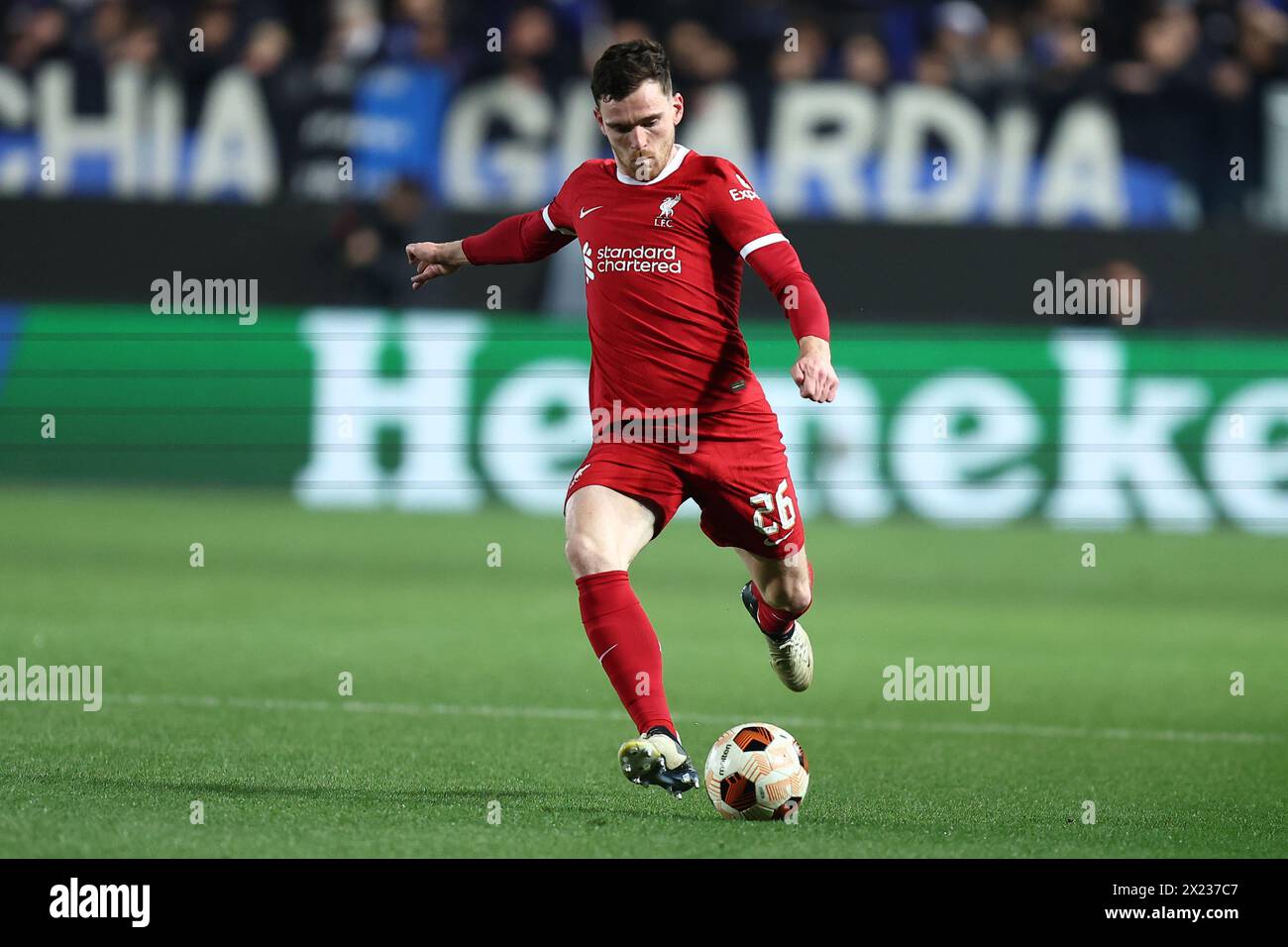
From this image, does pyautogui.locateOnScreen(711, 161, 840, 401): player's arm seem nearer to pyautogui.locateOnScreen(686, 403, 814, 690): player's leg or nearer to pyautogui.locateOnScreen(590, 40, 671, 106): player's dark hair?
pyautogui.locateOnScreen(590, 40, 671, 106): player's dark hair

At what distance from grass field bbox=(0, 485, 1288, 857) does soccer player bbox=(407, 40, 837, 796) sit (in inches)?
32.4

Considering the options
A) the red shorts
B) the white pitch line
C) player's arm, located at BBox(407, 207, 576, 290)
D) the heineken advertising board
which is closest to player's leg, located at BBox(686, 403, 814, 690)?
the red shorts

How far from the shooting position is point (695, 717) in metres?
8.23

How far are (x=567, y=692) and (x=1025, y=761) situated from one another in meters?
2.31

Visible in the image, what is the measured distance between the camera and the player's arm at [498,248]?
711 centimetres

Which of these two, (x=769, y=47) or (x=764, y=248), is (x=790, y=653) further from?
(x=769, y=47)

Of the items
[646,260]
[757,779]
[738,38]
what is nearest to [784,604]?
[757,779]

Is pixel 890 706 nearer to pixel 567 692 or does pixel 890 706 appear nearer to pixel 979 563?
pixel 567 692

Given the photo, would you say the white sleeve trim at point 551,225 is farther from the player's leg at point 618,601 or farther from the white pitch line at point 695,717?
the white pitch line at point 695,717

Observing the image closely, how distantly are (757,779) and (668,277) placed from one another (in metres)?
1.71

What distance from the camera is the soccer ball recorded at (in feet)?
19.6

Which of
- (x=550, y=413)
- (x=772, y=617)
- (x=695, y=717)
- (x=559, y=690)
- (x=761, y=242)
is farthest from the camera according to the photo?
(x=550, y=413)

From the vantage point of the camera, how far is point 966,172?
15633 millimetres
